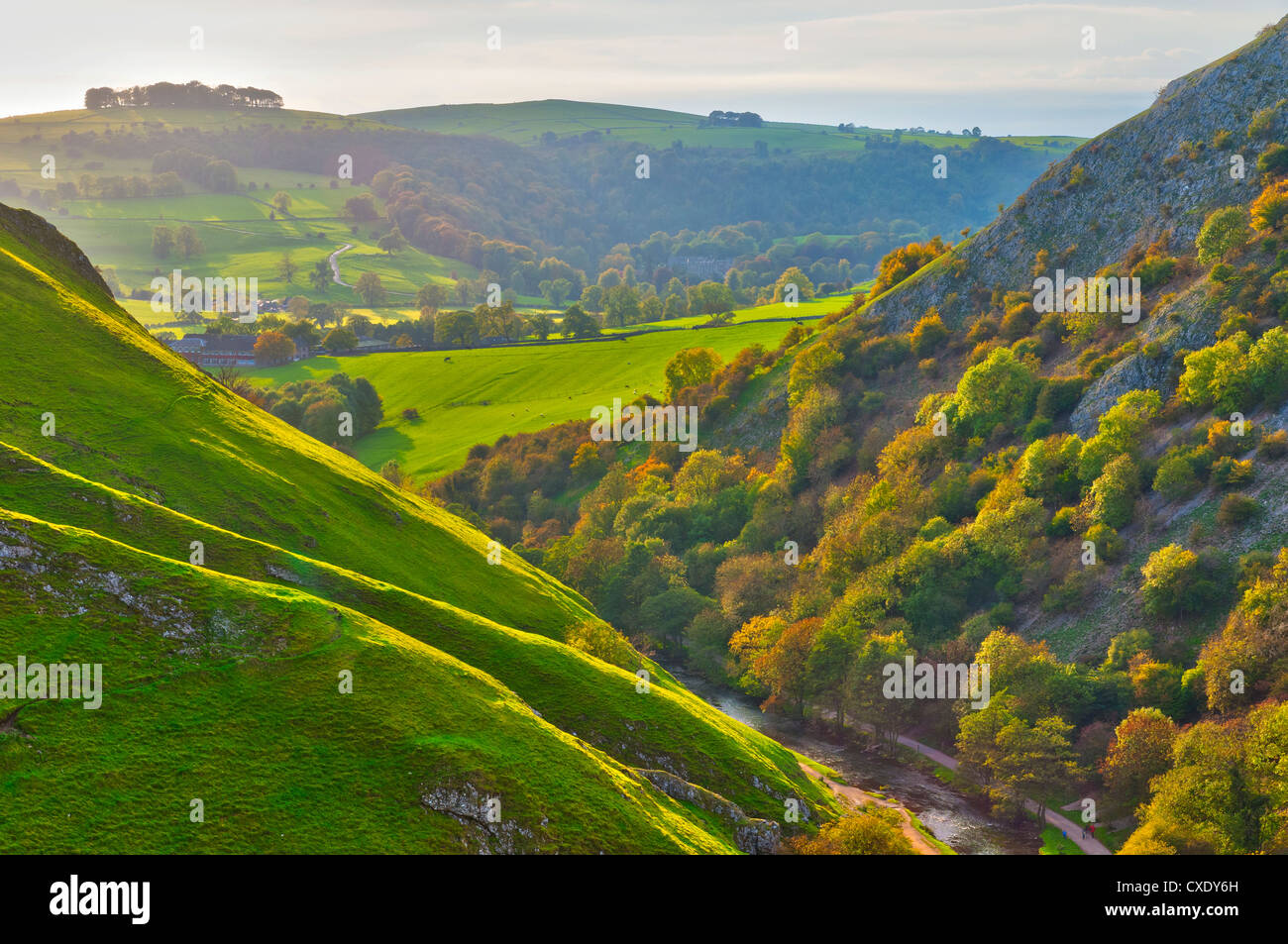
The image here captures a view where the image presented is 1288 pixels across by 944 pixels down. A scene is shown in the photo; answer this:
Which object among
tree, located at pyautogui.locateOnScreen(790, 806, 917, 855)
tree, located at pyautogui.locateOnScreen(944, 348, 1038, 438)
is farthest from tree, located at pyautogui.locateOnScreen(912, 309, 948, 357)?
tree, located at pyautogui.locateOnScreen(790, 806, 917, 855)

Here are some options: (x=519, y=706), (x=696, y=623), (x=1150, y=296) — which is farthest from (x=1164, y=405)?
(x=519, y=706)

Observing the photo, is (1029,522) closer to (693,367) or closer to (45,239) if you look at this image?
(693,367)

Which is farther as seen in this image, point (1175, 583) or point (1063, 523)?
point (1063, 523)

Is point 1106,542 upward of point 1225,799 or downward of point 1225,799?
upward

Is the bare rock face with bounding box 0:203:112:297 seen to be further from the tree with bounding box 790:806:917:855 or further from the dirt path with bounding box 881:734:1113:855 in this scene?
the dirt path with bounding box 881:734:1113:855

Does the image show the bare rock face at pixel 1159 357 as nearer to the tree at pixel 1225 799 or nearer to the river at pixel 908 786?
the river at pixel 908 786

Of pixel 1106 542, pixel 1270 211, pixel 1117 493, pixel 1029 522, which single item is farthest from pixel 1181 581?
pixel 1270 211

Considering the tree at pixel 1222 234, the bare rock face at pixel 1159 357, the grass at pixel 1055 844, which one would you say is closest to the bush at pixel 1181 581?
the grass at pixel 1055 844
